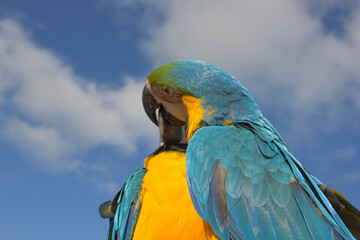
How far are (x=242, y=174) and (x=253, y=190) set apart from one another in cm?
11

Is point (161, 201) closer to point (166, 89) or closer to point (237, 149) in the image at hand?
point (237, 149)

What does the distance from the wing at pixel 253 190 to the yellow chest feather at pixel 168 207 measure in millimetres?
201

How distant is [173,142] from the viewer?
2.96 metres

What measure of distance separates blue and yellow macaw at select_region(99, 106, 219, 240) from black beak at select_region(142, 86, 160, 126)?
0.02 m

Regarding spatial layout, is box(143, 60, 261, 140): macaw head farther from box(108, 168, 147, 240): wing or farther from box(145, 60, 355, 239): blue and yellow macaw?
box(108, 168, 147, 240): wing

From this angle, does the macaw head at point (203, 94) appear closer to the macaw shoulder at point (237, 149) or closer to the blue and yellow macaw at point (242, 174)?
the blue and yellow macaw at point (242, 174)

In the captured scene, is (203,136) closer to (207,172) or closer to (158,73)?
(207,172)

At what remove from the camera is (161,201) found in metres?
2.42

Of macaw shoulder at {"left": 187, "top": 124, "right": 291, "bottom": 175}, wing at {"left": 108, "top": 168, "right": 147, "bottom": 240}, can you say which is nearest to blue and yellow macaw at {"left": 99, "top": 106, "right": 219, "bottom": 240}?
wing at {"left": 108, "top": 168, "right": 147, "bottom": 240}

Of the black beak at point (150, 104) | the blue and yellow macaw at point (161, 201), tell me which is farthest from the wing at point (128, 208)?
the black beak at point (150, 104)

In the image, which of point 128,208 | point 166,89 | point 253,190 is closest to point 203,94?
point 166,89

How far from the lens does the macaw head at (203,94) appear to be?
2.43 metres

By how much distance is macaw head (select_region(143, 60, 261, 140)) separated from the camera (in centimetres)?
243

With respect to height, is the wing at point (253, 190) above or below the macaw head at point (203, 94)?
below
